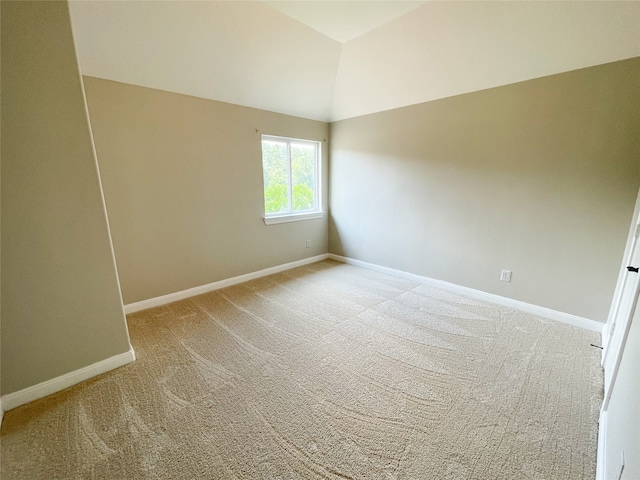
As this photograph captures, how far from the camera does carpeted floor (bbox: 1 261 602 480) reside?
130cm

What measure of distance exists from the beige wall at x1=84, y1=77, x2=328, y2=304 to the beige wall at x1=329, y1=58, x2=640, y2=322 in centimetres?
170

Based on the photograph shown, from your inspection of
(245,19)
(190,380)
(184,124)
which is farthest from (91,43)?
(190,380)

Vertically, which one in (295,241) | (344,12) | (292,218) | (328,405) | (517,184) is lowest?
(328,405)

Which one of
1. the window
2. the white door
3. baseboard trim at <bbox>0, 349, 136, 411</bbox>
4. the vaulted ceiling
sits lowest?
baseboard trim at <bbox>0, 349, 136, 411</bbox>

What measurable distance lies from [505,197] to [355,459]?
280cm

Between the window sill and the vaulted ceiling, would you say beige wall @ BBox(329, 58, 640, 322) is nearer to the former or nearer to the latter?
the vaulted ceiling

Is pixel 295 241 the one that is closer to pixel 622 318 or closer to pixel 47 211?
pixel 47 211

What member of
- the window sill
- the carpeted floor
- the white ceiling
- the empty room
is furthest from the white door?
the window sill

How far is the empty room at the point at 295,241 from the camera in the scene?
1.42 m

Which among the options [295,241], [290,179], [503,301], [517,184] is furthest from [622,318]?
[290,179]

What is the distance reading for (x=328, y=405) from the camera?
1.64m

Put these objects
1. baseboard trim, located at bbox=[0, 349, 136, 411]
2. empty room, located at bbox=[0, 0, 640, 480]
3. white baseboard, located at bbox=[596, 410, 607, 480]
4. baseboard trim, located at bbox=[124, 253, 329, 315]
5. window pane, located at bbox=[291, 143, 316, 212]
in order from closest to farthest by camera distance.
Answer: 1. white baseboard, located at bbox=[596, 410, 607, 480]
2. empty room, located at bbox=[0, 0, 640, 480]
3. baseboard trim, located at bbox=[0, 349, 136, 411]
4. baseboard trim, located at bbox=[124, 253, 329, 315]
5. window pane, located at bbox=[291, 143, 316, 212]

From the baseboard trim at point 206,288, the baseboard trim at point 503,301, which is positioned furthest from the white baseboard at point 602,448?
the baseboard trim at point 206,288

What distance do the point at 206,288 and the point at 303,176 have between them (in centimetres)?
222
